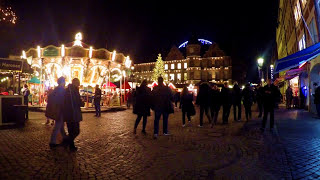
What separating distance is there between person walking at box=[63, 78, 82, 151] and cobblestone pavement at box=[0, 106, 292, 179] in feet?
1.11

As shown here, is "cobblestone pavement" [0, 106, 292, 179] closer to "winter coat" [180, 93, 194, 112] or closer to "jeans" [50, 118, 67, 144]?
"jeans" [50, 118, 67, 144]

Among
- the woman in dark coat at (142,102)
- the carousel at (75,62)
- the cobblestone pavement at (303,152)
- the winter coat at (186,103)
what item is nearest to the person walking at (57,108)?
the woman in dark coat at (142,102)

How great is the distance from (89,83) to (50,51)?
202 inches

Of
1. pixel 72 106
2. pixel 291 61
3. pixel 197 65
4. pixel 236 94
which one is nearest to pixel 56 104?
pixel 72 106

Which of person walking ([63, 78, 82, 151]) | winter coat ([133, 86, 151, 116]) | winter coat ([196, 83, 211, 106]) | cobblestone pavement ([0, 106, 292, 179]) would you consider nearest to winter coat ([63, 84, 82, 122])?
person walking ([63, 78, 82, 151])

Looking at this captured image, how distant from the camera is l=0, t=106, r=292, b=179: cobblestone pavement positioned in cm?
400

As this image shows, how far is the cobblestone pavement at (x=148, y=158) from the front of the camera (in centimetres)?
400

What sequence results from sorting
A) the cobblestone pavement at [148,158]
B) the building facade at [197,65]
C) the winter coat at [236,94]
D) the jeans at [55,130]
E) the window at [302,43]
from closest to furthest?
Answer: the cobblestone pavement at [148,158]
the jeans at [55,130]
the winter coat at [236,94]
the window at [302,43]
the building facade at [197,65]

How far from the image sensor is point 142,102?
788cm

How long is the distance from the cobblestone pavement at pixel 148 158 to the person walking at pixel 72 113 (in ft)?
1.11

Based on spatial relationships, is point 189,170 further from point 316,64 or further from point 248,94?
point 316,64

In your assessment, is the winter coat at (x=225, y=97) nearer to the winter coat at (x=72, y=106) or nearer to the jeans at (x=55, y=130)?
the winter coat at (x=72, y=106)

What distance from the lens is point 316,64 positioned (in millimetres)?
12656

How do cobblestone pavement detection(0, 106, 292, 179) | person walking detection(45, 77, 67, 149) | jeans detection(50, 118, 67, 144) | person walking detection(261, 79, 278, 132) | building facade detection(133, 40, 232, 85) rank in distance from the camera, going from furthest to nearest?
building facade detection(133, 40, 232, 85) < person walking detection(261, 79, 278, 132) < person walking detection(45, 77, 67, 149) < jeans detection(50, 118, 67, 144) < cobblestone pavement detection(0, 106, 292, 179)
